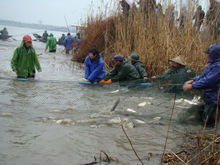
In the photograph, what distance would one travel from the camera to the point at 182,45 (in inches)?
237

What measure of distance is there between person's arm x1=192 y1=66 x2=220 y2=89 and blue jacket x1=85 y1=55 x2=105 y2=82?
348cm

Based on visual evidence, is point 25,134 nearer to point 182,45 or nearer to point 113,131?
point 113,131

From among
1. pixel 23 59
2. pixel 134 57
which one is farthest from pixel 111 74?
pixel 23 59

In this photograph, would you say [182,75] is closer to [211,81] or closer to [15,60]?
[211,81]

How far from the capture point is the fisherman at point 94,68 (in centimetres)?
668

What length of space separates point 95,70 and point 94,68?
216 millimetres

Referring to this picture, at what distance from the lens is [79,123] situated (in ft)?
11.7

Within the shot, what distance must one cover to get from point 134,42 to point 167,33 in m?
1.19

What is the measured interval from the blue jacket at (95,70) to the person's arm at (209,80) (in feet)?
11.4

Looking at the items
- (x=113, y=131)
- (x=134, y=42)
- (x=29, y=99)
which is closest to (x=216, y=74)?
(x=113, y=131)

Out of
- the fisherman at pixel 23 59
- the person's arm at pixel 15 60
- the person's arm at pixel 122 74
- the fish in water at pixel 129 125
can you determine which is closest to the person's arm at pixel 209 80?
the fish in water at pixel 129 125

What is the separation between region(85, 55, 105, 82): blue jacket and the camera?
21.9ft

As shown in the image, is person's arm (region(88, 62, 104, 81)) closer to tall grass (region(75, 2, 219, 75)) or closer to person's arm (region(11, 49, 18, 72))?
tall grass (region(75, 2, 219, 75))

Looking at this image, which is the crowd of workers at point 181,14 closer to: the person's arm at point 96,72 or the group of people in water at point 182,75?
the group of people in water at point 182,75
